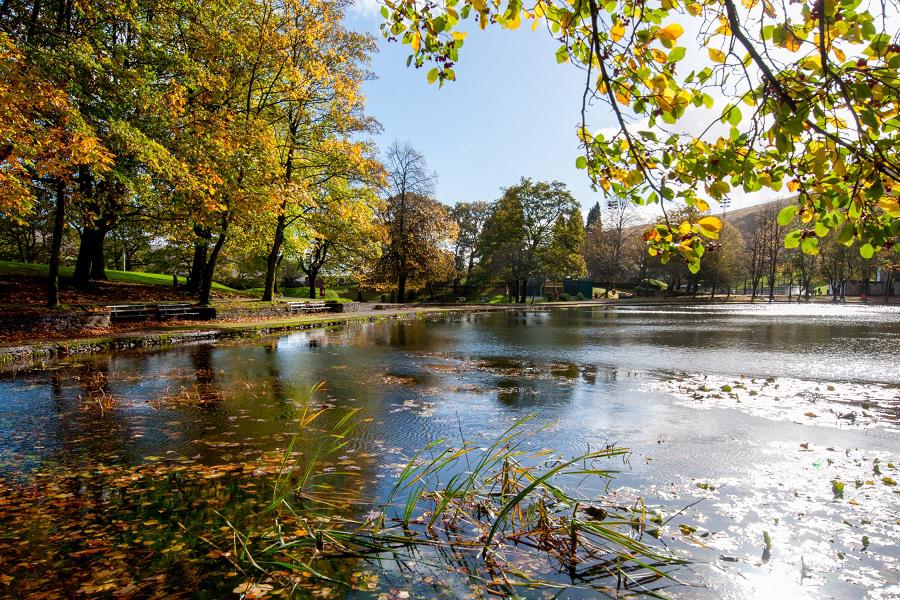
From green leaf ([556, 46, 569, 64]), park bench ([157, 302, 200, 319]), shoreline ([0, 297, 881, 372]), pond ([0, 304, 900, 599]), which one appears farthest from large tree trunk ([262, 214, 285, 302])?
green leaf ([556, 46, 569, 64])

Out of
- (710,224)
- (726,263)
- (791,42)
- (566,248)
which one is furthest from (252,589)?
(726,263)

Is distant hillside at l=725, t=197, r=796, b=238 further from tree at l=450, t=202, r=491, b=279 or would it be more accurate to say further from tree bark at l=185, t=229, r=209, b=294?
tree bark at l=185, t=229, r=209, b=294

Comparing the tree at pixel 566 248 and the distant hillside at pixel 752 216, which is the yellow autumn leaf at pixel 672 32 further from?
the distant hillside at pixel 752 216

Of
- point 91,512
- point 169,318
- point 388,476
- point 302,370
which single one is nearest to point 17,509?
point 91,512

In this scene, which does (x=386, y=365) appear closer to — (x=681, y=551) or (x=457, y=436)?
(x=457, y=436)

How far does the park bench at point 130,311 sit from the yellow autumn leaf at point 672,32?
1844 centimetres

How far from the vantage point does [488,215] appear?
69.6 m

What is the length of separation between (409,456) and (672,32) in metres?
4.47

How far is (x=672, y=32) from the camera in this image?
2.65m

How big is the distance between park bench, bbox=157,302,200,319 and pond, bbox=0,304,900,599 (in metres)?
6.61

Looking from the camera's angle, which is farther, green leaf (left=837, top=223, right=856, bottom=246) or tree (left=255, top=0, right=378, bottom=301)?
tree (left=255, top=0, right=378, bottom=301)

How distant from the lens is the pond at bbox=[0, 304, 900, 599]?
3102mm

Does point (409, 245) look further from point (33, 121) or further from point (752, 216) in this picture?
point (752, 216)

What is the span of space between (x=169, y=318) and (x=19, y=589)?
17.8 metres
